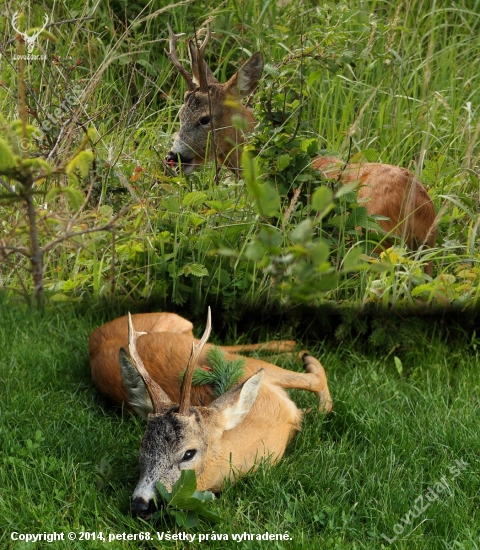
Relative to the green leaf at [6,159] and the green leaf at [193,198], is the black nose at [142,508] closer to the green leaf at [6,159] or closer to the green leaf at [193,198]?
the green leaf at [6,159]

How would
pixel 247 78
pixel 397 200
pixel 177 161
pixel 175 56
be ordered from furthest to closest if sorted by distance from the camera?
pixel 247 78 → pixel 177 161 → pixel 175 56 → pixel 397 200

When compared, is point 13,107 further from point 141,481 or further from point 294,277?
point 294,277

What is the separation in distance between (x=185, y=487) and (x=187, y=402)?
281 millimetres

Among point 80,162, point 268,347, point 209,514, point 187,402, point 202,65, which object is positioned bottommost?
point 268,347

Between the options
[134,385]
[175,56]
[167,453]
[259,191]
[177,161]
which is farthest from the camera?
[177,161]

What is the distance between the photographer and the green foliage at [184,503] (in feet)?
Result: 9.04

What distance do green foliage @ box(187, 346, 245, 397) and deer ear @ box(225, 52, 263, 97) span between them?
75.4 inches

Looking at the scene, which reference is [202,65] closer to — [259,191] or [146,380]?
[146,380]

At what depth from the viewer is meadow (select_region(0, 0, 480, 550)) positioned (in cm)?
294

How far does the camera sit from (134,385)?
3.09m

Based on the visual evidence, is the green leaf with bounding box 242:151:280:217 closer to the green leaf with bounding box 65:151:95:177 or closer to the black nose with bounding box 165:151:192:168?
the green leaf with bounding box 65:151:95:177

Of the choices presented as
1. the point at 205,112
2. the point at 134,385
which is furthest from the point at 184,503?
the point at 205,112

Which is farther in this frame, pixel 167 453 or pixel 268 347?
pixel 268 347

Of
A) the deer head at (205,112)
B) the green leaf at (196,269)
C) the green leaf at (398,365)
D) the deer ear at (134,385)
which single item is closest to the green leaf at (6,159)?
the deer ear at (134,385)
